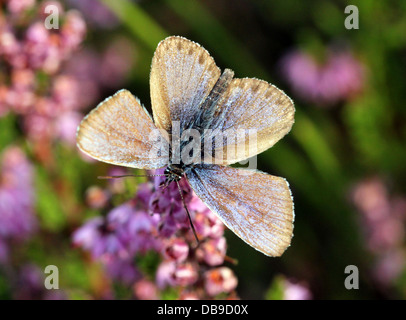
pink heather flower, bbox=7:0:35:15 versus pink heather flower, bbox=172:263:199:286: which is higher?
pink heather flower, bbox=7:0:35:15

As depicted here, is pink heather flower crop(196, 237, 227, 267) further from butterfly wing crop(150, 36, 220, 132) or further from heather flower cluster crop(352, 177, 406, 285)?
heather flower cluster crop(352, 177, 406, 285)

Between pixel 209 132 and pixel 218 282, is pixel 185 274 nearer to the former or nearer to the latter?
pixel 218 282

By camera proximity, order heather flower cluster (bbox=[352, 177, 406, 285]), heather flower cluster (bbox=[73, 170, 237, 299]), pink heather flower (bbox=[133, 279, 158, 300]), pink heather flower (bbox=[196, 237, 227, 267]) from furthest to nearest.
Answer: heather flower cluster (bbox=[352, 177, 406, 285])
pink heather flower (bbox=[133, 279, 158, 300])
pink heather flower (bbox=[196, 237, 227, 267])
heather flower cluster (bbox=[73, 170, 237, 299])

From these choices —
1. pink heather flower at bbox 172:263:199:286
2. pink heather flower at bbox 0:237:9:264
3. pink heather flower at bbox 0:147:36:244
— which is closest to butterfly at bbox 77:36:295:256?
pink heather flower at bbox 172:263:199:286

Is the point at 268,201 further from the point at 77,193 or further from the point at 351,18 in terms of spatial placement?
the point at 351,18

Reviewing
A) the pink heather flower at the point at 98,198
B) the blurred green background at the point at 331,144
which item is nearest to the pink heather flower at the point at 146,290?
the pink heather flower at the point at 98,198

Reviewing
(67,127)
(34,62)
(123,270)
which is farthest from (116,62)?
(123,270)
